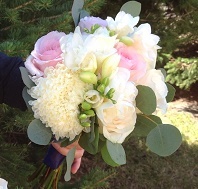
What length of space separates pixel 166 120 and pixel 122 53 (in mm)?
2995

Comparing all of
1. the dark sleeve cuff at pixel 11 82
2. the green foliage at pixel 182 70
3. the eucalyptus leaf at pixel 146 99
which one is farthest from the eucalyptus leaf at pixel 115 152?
the green foliage at pixel 182 70

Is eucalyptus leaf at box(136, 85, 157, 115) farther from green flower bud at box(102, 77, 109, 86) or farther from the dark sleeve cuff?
the dark sleeve cuff

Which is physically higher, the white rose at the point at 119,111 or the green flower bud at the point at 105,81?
the green flower bud at the point at 105,81

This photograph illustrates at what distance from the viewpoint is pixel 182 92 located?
4.50 meters

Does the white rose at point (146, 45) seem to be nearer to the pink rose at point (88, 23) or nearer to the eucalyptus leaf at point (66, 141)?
the pink rose at point (88, 23)

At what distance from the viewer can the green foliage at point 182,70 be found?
398cm

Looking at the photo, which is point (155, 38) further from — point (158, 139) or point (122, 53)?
point (158, 139)

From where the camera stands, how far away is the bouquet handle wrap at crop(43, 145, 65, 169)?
3.90 feet

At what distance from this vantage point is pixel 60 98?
0.96 metres

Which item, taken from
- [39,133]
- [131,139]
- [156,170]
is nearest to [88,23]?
[39,133]

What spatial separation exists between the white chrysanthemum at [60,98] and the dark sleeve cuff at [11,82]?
25 centimetres

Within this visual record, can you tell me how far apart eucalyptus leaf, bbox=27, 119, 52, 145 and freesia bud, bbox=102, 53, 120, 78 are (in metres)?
0.19

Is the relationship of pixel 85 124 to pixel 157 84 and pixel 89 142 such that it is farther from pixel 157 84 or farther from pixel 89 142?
pixel 157 84

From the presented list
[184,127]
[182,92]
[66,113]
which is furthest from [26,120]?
[182,92]
